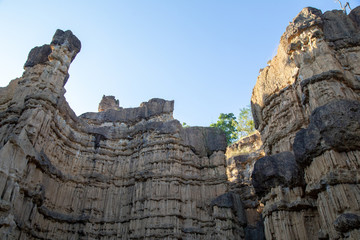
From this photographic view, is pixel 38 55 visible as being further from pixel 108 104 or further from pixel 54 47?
pixel 108 104

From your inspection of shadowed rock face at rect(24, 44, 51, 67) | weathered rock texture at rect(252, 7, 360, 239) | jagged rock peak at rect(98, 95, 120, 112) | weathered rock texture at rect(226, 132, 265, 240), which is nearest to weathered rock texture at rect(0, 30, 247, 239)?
shadowed rock face at rect(24, 44, 51, 67)

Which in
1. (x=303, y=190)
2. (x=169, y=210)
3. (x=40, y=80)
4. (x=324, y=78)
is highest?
(x=40, y=80)

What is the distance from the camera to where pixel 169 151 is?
78.1 feet

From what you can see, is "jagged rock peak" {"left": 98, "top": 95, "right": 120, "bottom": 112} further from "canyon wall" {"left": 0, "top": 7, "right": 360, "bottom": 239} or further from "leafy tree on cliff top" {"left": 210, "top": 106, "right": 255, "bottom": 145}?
"leafy tree on cliff top" {"left": 210, "top": 106, "right": 255, "bottom": 145}

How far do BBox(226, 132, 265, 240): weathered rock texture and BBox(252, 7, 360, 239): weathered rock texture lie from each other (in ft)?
27.8

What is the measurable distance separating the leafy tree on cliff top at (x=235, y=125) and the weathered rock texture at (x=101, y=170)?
12725mm

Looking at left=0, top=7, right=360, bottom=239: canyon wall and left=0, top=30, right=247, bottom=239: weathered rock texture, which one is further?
left=0, top=30, right=247, bottom=239: weathered rock texture

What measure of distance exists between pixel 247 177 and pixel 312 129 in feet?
51.0

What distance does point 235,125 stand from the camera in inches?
1553

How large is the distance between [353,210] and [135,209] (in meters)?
16.2

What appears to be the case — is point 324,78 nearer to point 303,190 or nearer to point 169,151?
point 303,190

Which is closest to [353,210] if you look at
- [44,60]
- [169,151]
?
[169,151]

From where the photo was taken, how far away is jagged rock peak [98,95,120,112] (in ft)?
109

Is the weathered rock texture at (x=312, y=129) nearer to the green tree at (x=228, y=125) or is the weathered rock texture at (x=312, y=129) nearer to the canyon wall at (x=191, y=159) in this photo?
the canyon wall at (x=191, y=159)
